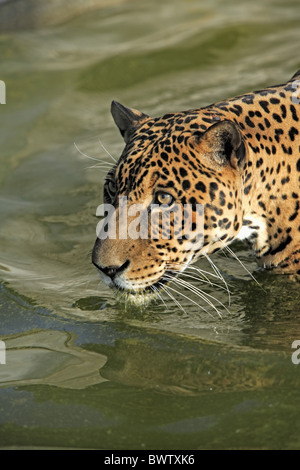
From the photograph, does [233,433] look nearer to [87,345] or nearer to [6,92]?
[87,345]

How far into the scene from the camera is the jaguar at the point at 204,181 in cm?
650

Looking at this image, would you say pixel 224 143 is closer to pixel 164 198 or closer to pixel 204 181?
pixel 204 181

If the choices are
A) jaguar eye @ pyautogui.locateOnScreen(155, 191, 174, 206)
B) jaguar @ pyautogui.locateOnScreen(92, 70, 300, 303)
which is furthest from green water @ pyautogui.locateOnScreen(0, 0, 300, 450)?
jaguar eye @ pyautogui.locateOnScreen(155, 191, 174, 206)

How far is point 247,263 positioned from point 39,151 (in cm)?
459

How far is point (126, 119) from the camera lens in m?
7.28

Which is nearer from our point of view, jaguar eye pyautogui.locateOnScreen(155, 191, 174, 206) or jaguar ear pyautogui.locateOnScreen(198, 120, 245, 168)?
jaguar ear pyautogui.locateOnScreen(198, 120, 245, 168)

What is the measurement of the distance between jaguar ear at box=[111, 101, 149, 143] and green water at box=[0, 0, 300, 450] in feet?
5.17

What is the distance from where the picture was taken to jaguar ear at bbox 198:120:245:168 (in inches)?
250

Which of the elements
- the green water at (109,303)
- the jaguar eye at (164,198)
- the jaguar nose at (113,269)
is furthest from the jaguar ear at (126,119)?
the green water at (109,303)

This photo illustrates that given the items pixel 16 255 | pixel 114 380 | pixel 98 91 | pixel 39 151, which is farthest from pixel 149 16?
pixel 114 380

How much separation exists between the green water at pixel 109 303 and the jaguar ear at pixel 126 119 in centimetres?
158

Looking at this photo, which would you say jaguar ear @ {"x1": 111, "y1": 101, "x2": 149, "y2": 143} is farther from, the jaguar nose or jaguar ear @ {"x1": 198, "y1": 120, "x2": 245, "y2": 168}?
the jaguar nose

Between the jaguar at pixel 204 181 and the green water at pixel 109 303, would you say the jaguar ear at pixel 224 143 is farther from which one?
the green water at pixel 109 303

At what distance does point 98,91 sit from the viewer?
1354 cm
